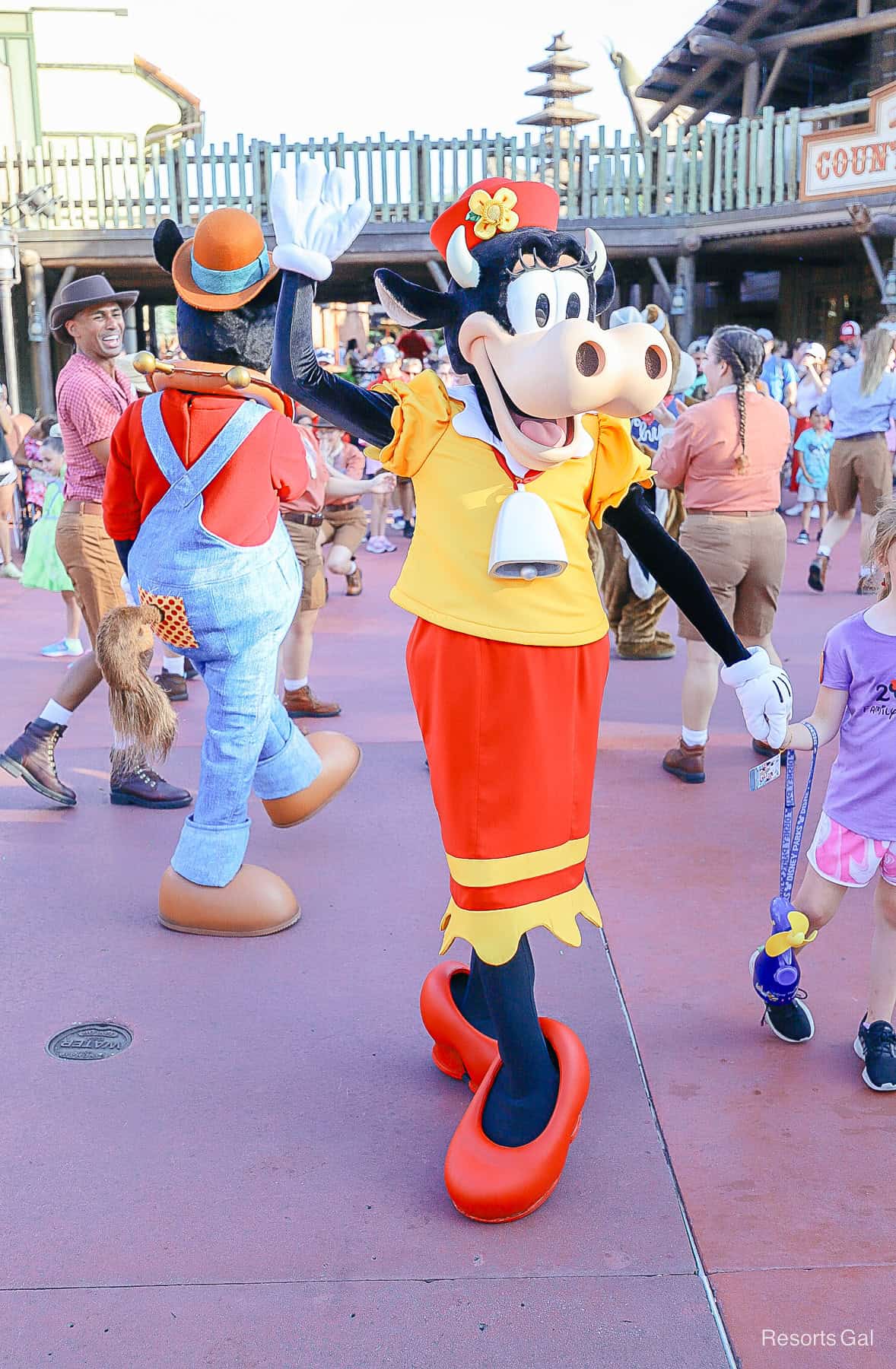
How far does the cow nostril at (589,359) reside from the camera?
7.29ft

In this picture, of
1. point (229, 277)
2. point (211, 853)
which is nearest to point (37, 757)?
point (211, 853)

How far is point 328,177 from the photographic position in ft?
8.65

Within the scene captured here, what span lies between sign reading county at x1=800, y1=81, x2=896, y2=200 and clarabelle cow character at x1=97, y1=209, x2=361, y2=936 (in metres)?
11.7

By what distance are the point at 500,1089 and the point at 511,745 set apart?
72 centimetres

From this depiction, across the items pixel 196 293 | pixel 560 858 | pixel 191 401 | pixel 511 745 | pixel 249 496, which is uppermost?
pixel 196 293

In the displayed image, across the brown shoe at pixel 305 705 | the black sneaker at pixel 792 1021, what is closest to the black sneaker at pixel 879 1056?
the black sneaker at pixel 792 1021

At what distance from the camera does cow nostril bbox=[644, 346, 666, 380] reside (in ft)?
7.64

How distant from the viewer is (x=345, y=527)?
8328mm

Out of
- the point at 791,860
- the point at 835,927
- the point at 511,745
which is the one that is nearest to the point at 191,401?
the point at 511,745

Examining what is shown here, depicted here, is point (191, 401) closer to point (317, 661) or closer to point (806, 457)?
point (317, 661)

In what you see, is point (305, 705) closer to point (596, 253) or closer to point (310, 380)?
point (310, 380)

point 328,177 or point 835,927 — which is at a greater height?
point 328,177

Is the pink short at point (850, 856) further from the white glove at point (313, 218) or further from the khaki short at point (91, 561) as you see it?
the khaki short at point (91, 561)

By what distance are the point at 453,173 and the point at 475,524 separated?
46.5 ft
